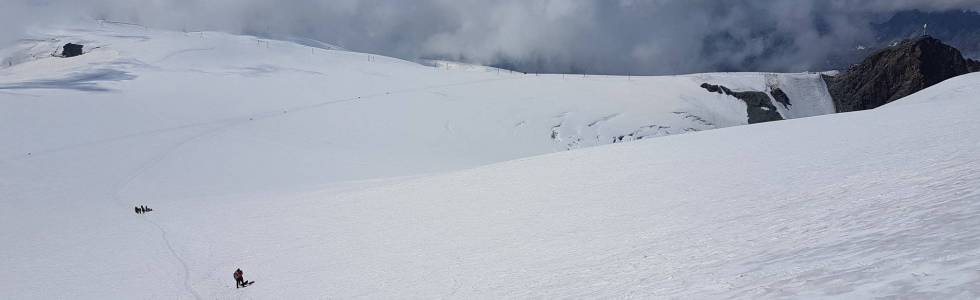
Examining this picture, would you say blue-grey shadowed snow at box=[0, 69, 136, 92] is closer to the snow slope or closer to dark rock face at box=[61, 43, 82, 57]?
the snow slope

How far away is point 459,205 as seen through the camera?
27062 millimetres

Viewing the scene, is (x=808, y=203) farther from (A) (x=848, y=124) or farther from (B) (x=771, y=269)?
(A) (x=848, y=124)

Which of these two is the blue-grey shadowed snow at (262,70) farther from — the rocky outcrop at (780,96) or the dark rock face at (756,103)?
Result: the rocky outcrop at (780,96)

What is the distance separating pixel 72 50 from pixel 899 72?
171m

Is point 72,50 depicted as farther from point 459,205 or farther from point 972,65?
point 972,65

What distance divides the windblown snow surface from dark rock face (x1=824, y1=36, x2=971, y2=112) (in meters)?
62.9

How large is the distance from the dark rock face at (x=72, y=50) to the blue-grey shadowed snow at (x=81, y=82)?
37119mm

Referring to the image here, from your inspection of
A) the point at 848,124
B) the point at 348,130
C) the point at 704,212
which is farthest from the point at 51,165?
the point at 848,124

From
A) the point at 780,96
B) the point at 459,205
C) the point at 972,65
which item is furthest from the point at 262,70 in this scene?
the point at 972,65

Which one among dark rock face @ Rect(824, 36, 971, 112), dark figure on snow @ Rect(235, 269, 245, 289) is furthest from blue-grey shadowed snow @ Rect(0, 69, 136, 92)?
dark rock face @ Rect(824, 36, 971, 112)

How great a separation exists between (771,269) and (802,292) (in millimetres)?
1737

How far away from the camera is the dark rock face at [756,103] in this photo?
350ft

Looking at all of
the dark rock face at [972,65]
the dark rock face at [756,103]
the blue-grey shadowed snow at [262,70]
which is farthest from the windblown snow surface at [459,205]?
the dark rock face at [972,65]

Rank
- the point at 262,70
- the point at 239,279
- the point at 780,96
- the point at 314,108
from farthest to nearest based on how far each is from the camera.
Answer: the point at 780,96
the point at 262,70
the point at 314,108
the point at 239,279
